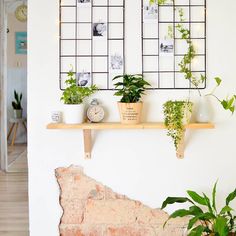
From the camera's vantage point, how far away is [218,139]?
8.20 ft

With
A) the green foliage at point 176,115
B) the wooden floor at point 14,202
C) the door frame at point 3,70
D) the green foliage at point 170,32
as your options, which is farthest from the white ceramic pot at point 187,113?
the door frame at point 3,70

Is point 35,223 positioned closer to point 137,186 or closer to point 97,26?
point 137,186

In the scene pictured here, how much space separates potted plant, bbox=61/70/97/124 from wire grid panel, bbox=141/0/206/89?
43 cm

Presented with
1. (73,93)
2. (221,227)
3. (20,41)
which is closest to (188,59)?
(73,93)

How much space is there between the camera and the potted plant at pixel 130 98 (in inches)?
90.4

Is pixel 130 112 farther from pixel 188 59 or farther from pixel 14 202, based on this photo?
pixel 14 202

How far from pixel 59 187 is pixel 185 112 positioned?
97 centimetres

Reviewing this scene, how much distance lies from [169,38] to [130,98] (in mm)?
488

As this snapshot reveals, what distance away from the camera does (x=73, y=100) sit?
7.77ft

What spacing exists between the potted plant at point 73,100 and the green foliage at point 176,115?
0.52 m

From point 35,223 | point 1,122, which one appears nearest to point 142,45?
point 35,223

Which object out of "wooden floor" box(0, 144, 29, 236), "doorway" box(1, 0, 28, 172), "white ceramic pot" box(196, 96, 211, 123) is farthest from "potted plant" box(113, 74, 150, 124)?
"doorway" box(1, 0, 28, 172)

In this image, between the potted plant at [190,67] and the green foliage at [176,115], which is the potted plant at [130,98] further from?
the potted plant at [190,67]

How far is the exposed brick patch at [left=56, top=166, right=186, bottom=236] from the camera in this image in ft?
8.13
